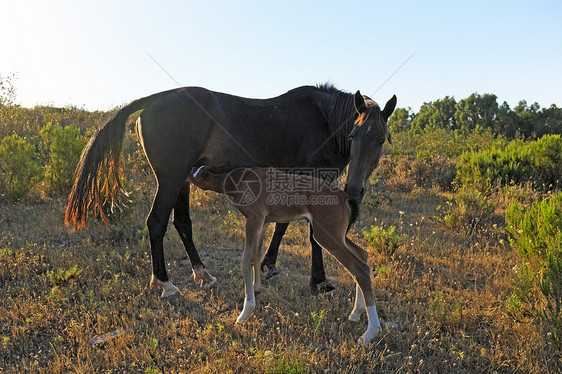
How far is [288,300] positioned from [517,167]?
29.9 feet

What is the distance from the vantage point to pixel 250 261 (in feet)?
12.3

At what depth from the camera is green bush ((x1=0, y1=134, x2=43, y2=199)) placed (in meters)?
8.79

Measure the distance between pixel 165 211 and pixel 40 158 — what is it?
33.0 ft

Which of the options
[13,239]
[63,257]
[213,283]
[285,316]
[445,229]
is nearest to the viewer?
[285,316]

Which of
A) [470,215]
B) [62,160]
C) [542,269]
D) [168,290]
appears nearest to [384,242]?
[542,269]

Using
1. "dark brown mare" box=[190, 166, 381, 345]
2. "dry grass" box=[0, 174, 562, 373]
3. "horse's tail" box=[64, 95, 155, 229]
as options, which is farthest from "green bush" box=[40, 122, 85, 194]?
"dark brown mare" box=[190, 166, 381, 345]

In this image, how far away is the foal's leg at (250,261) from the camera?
3713 millimetres

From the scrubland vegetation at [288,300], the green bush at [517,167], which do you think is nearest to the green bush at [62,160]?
the scrubland vegetation at [288,300]

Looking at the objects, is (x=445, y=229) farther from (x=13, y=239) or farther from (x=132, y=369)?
(x=13, y=239)

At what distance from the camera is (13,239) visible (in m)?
6.09

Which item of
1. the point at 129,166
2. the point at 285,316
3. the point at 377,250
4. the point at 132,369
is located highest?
the point at 129,166

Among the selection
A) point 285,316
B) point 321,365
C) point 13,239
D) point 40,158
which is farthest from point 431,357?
point 40,158

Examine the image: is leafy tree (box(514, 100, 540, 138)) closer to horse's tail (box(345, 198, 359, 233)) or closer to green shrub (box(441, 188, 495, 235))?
green shrub (box(441, 188, 495, 235))

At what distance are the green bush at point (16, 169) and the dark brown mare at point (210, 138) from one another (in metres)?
5.58
